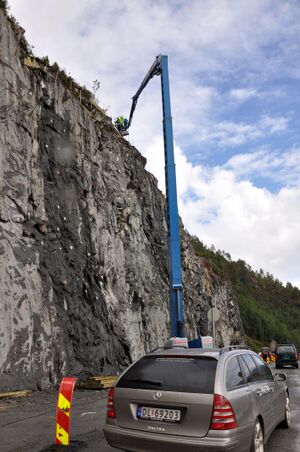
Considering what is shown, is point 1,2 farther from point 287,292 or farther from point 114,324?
point 287,292

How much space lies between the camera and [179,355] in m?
4.96

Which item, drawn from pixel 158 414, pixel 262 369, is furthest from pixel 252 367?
pixel 158 414

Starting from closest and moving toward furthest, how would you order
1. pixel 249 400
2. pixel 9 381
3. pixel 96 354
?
pixel 249 400 < pixel 9 381 < pixel 96 354

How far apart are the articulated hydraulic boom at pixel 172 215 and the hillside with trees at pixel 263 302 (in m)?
88.6

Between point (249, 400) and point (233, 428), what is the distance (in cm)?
65

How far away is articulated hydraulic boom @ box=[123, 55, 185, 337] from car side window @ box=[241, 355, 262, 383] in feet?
30.8

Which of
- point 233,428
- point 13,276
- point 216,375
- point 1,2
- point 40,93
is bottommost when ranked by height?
point 233,428

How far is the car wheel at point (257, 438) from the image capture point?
15.2 feet

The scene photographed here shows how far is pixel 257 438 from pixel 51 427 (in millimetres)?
3912

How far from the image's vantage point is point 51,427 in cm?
711

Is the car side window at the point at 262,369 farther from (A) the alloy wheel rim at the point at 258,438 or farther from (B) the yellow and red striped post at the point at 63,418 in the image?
(B) the yellow and red striped post at the point at 63,418

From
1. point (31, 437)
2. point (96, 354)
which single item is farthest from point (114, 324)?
point (31, 437)

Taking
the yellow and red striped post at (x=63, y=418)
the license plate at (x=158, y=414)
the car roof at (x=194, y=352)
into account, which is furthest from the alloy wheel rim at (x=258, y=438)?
the yellow and red striped post at (x=63, y=418)

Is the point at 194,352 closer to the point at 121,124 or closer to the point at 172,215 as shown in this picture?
the point at 172,215
